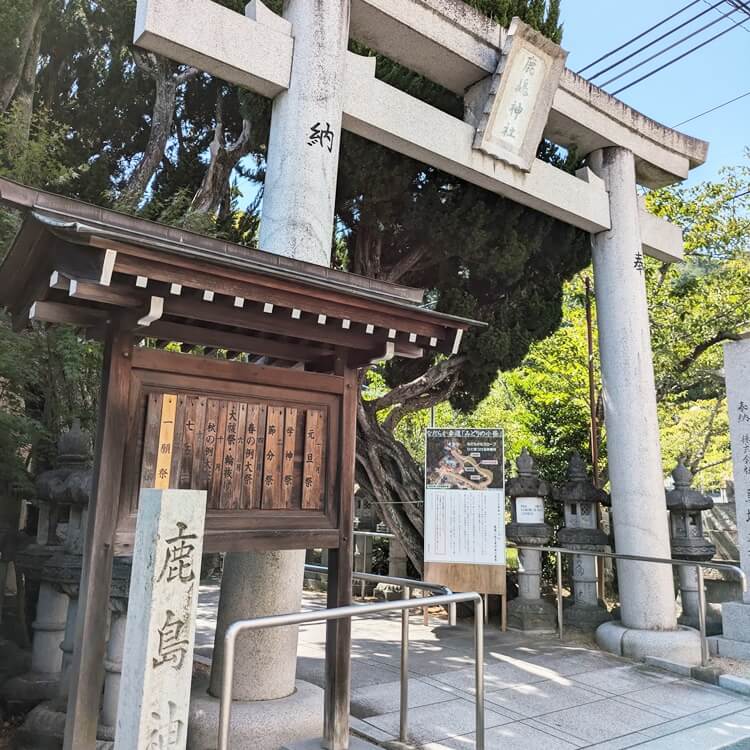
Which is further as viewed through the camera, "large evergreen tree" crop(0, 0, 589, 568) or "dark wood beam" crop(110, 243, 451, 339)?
"large evergreen tree" crop(0, 0, 589, 568)

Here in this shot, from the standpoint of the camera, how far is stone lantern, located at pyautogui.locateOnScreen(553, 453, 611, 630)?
23.6 ft

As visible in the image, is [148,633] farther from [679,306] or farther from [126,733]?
[679,306]

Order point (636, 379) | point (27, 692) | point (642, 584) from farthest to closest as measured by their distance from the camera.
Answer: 1. point (636, 379)
2. point (642, 584)
3. point (27, 692)

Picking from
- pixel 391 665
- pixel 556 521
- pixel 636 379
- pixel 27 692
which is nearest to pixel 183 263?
pixel 27 692

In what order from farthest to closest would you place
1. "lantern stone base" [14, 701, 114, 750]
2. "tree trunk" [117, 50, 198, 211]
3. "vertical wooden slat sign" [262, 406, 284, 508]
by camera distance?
1. "tree trunk" [117, 50, 198, 211]
2. "lantern stone base" [14, 701, 114, 750]
3. "vertical wooden slat sign" [262, 406, 284, 508]

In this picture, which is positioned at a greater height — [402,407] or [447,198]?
[447,198]

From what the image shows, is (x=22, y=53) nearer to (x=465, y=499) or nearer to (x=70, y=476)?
(x=70, y=476)

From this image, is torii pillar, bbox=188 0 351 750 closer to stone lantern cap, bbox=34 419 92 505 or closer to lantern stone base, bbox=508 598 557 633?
stone lantern cap, bbox=34 419 92 505

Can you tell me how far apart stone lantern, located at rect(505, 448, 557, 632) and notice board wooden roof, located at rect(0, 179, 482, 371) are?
4116mm

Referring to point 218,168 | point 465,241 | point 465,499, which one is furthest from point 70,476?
point 218,168

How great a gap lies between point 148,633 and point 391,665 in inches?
158

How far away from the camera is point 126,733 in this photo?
84.6 inches

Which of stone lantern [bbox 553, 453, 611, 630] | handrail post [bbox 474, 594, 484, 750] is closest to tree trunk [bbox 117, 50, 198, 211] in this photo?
stone lantern [bbox 553, 453, 611, 630]

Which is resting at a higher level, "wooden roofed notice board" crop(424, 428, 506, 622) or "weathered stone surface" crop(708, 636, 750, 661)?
"wooden roofed notice board" crop(424, 428, 506, 622)
